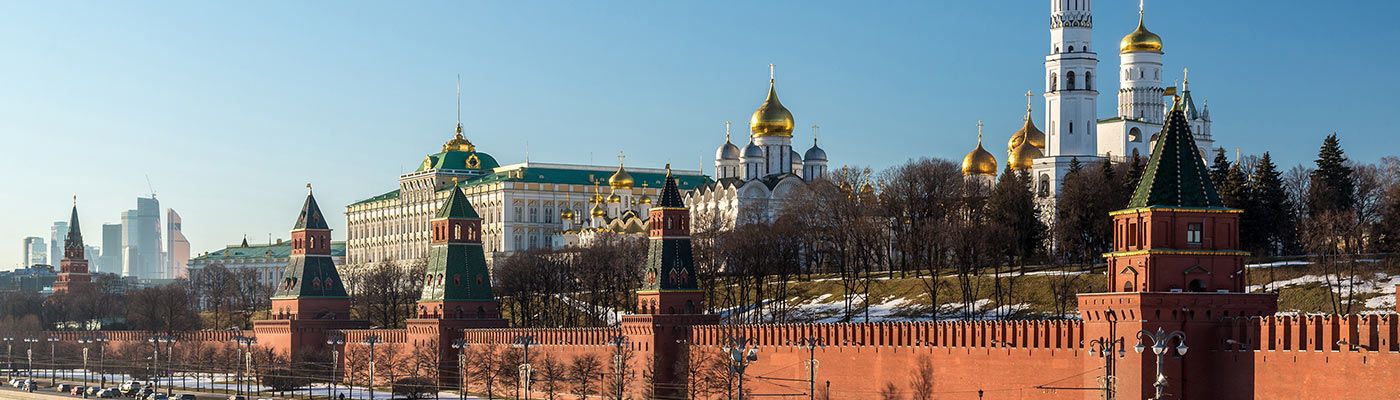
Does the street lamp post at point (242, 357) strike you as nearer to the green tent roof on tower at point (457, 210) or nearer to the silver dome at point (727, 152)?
the green tent roof on tower at point (457, 210)

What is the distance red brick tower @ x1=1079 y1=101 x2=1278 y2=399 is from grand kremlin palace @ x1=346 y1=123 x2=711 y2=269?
9173cm

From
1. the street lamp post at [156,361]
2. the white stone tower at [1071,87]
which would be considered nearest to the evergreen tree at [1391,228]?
the white stone tower at [1071,87]

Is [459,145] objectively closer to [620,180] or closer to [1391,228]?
→ [620,180]

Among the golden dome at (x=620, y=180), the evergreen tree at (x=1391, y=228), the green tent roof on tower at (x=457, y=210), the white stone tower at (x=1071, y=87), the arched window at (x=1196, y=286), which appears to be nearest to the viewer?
the arched window at (x=1196, y=286)

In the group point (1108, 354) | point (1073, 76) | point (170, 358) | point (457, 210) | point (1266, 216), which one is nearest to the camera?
point (1108, 354)

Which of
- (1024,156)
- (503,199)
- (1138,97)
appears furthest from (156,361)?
(503,199)

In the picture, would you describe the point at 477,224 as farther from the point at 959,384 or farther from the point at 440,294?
the point at 959,384

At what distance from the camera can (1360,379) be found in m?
50.5

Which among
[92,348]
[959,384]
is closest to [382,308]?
[92,348]

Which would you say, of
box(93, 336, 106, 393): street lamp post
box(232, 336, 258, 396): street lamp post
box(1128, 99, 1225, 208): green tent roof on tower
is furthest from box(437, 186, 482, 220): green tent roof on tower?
box(1128, 99, 1225, 208): green tent roof on tower

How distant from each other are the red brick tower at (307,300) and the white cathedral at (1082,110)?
37953mm

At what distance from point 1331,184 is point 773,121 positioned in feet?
161

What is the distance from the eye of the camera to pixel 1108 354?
171 ft

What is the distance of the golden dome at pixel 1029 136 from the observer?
120088 millimetres
